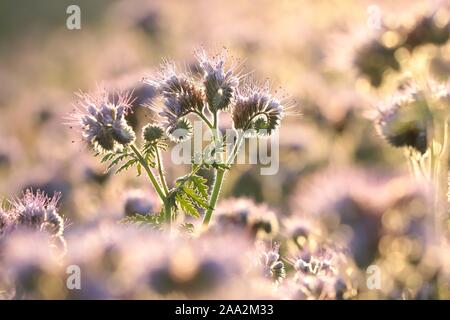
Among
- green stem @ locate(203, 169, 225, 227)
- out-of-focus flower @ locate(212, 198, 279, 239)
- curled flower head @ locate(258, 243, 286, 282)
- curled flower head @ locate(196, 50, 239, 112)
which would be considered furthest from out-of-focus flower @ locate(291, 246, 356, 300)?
curled flower head @ locate(196, 50, 239, 112)

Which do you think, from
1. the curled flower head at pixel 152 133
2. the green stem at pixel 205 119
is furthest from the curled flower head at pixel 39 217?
the green stem at pixel 205 119

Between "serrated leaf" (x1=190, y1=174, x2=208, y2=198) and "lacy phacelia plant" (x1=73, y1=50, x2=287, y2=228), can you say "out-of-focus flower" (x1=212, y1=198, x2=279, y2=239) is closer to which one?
"lacy phacelia plant" (x1=73, y1=50, x2=287, y2=228)

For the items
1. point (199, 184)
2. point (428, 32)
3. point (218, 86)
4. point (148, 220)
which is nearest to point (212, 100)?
point (218, 86)

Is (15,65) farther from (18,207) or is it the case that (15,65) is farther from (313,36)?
(18,207)

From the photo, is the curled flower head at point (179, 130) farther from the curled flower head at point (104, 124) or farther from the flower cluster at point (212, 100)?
the curled flower head at point (104, 124)

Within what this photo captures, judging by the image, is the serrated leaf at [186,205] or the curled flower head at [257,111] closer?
the serrated leaf at [186,205]

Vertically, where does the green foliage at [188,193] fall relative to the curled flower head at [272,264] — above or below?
above

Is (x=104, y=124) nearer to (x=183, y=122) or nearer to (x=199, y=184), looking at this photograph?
(x=183, y=122)
